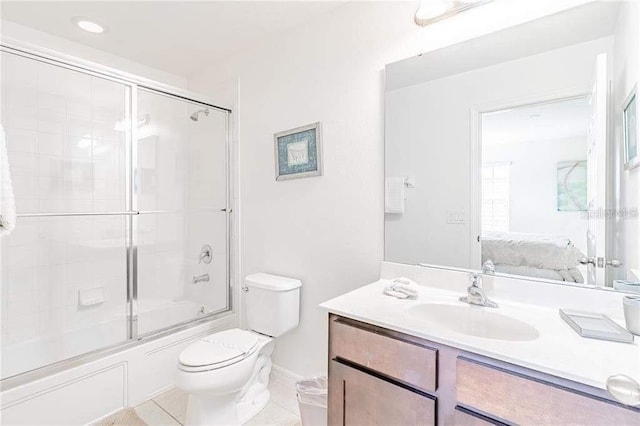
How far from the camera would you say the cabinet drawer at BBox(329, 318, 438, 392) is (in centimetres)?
97

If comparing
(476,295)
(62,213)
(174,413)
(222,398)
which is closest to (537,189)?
(476,295)

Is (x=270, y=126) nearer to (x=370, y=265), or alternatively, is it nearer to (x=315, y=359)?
(x=370, y=265)

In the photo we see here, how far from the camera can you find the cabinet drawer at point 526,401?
2.35 ft

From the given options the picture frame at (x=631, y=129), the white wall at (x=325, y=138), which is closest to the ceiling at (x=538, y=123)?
the picture frame at (x=631, y=129)

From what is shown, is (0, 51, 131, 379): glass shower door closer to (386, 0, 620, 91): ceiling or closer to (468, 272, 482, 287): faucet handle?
(386, 0, 620, 91): ceiling

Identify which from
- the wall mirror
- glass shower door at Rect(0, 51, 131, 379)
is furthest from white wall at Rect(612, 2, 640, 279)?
glass shower door at Rect(0, 51, 131, 379)

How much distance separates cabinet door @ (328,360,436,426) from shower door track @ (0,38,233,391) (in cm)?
143

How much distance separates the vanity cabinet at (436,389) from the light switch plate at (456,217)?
664mm

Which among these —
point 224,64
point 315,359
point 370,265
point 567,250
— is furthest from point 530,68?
point 224,64

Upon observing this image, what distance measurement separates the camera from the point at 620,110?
108 cm

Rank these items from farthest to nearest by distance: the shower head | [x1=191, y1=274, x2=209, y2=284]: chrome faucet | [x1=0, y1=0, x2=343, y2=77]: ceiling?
[x1=191, y1=274, x2=209, y2=284]: chrome faucet < the shower head < [x1=0, y1=0, x2=343, y2=77]: ceiling

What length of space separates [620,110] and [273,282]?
1810 mm

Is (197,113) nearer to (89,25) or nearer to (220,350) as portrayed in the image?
A: (89,25)

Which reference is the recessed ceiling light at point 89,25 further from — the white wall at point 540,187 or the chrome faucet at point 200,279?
the white wall at point 540,187
